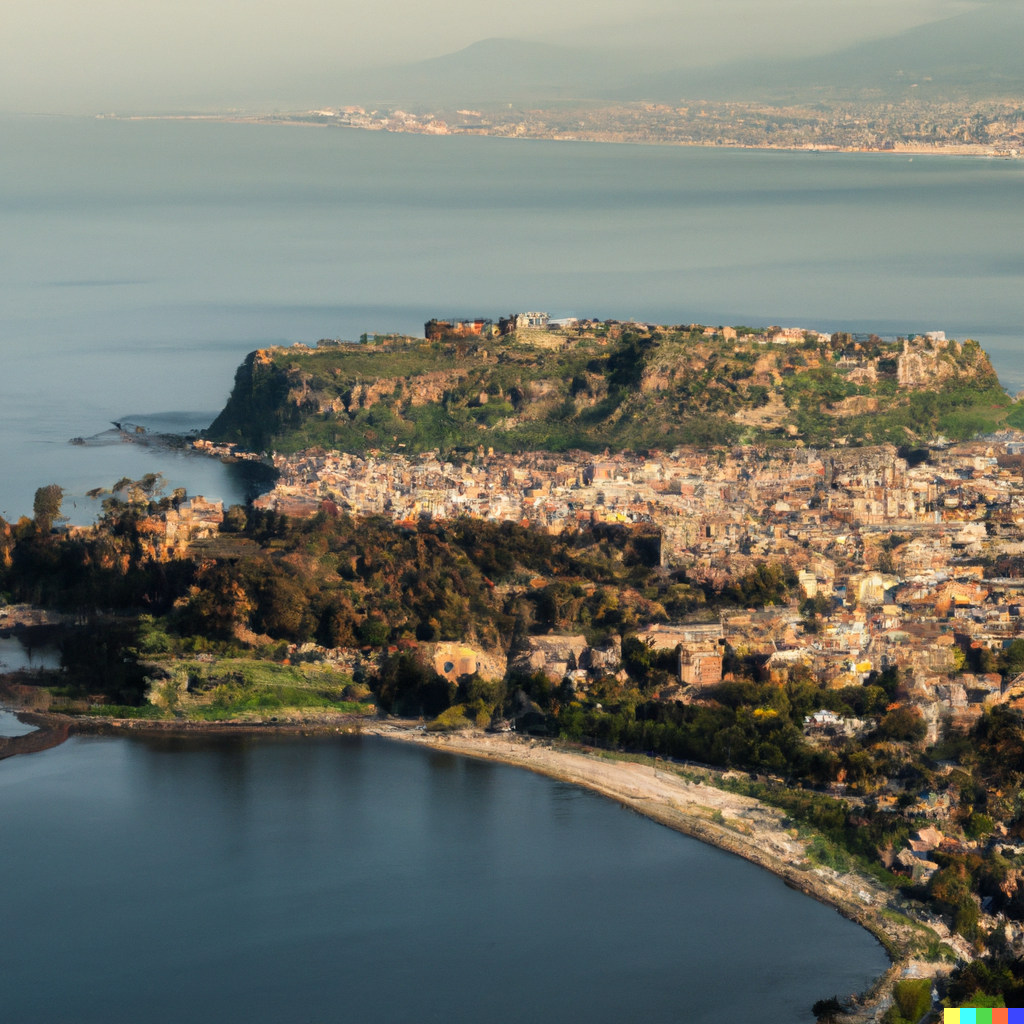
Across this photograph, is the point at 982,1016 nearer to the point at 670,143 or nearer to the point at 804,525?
the point at 804,525

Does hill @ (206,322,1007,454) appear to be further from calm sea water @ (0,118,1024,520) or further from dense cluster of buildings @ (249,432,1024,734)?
calm sea water @ (0,118,1024,520)

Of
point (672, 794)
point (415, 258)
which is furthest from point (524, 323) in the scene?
point (415, 258)

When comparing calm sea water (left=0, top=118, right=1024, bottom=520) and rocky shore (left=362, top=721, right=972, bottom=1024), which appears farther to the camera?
calm sea water (left=0, top=118, right=1024, bottom=520)

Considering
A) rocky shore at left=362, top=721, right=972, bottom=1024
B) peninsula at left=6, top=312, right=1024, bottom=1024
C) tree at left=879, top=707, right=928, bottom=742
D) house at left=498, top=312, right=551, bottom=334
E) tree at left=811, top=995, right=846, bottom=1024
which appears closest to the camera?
tree at left=811, top=995, right=846, bottom=1024

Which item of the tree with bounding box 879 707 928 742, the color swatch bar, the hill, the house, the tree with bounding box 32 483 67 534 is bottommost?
the color swatch bar

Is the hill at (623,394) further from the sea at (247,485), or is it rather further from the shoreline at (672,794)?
the shoreline at (672,794)

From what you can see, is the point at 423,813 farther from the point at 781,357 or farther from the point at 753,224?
the point at 753,224

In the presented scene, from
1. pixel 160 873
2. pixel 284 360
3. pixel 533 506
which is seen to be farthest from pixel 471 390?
pixel 160 873

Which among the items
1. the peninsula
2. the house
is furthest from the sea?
the house
